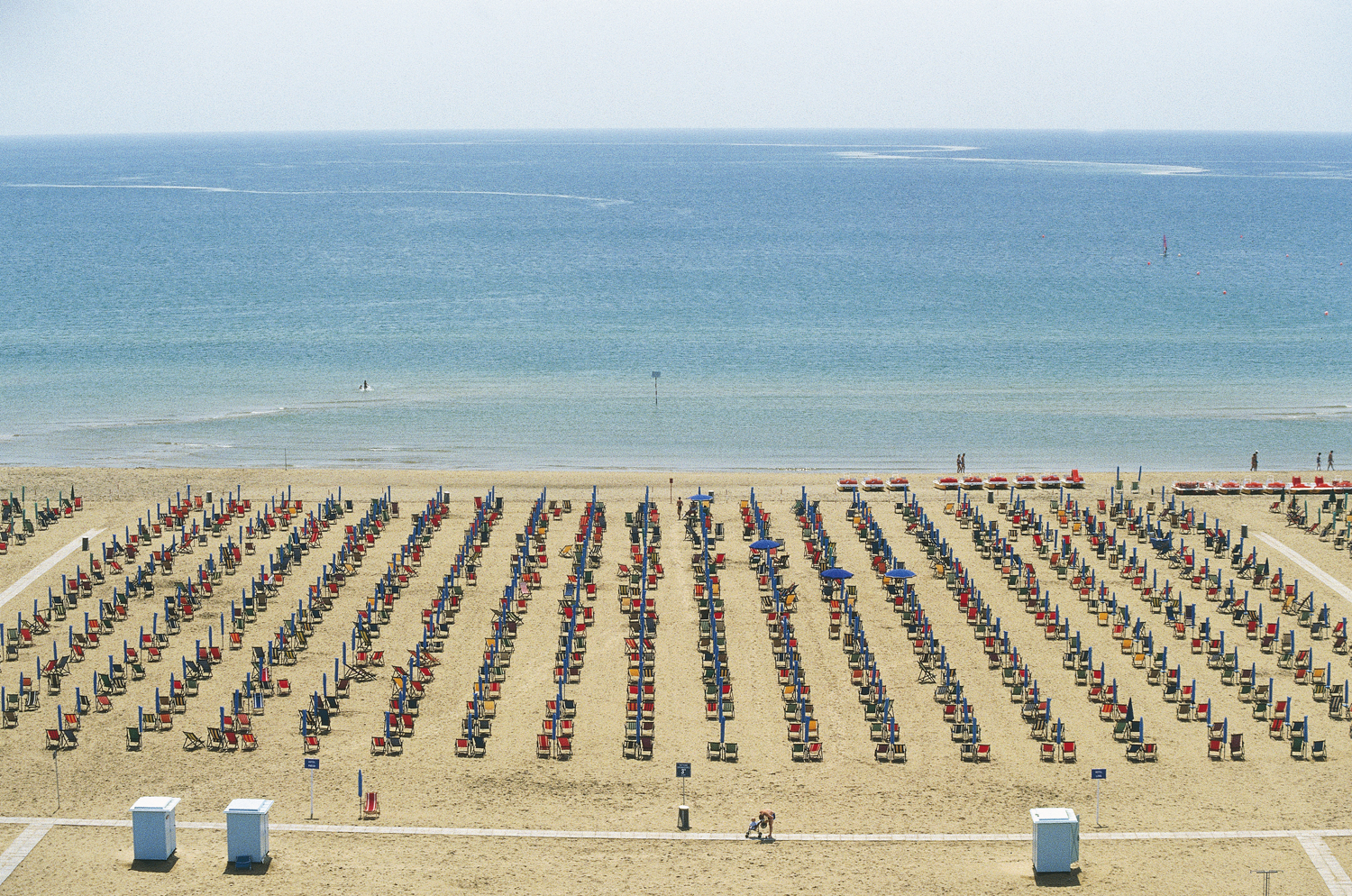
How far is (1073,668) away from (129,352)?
63.4 metres

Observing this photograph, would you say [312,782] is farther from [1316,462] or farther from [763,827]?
[1316,462]

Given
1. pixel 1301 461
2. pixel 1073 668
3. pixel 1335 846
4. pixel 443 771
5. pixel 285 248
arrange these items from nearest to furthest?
pixel 1335 846 → pixel 443 771 → pixel 1073 668 → pixel 1301 461 → pixel 285 248

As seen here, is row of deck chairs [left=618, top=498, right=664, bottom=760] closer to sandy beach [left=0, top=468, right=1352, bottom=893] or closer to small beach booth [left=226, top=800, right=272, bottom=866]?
sandy beach [left=0, top=468, right=1352, bottom=893]

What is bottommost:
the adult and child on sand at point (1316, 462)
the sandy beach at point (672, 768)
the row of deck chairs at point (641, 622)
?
the sandy beach at point (672, 768)

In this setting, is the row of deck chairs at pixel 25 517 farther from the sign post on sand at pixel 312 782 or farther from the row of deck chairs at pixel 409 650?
the sign post on sand at pixel 312 782

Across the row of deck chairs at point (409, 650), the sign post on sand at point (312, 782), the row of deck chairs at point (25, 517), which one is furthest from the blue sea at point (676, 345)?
the sign post on sand at point (312, 782)

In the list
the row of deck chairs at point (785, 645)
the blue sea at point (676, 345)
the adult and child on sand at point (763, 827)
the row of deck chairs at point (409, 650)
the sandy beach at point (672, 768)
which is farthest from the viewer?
the blue sea at point (676, 345)

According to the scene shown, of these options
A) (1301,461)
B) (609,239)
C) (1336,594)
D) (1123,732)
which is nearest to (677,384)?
(1301,461)

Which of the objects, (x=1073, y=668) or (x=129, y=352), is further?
(x=129, y=352)

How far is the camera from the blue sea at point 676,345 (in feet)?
202

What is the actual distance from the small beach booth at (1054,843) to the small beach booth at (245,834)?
12571 mm

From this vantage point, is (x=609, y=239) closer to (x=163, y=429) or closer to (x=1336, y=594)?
(x=163, y=429)

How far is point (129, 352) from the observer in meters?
81.6

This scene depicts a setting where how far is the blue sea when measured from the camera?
61438 millimetres
